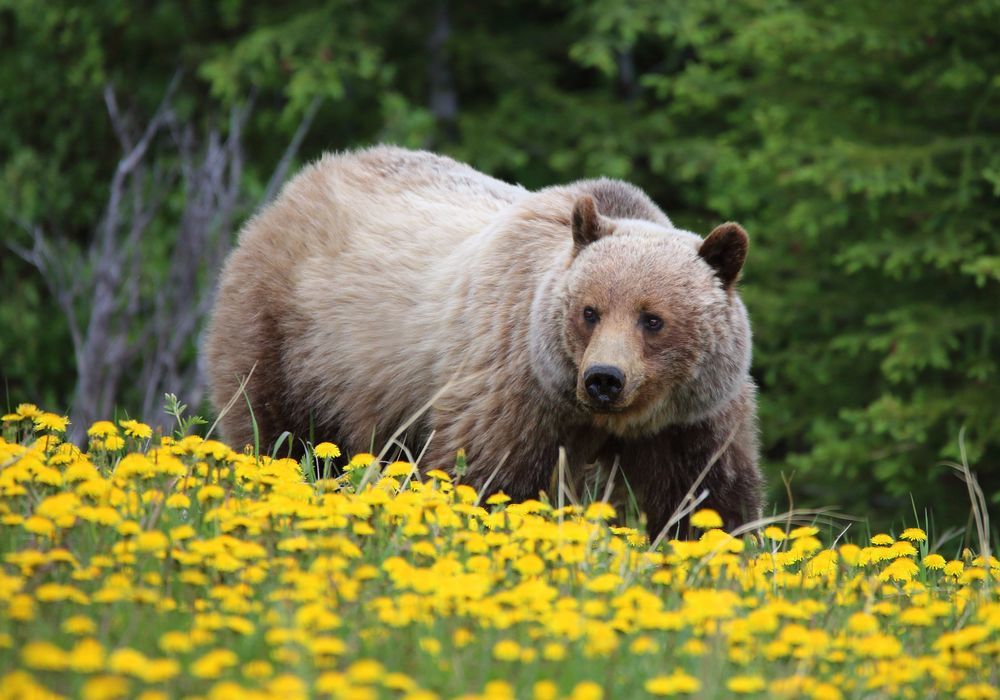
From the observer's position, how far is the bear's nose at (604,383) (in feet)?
15.8

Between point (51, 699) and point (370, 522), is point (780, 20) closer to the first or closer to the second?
point (370, 522)

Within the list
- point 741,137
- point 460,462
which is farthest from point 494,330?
point 741,137

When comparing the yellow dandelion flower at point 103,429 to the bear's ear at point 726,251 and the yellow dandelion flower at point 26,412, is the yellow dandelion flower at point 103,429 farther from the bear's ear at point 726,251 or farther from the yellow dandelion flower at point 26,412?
the bear's ear at point 726,251

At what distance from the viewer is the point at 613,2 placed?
14.2 metres

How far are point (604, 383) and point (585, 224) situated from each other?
31.5 inches

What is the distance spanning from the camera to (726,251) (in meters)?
5.34

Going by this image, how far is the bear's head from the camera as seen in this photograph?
5.04 metres

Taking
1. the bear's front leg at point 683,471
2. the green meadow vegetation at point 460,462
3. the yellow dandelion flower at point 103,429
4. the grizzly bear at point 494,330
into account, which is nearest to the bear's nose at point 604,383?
the grizzly bear at point 494,330

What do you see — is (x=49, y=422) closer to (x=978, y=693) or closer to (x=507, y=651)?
(x=507, y=651)

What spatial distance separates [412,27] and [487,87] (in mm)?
1416

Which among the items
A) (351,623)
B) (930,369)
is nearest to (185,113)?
(930,369)

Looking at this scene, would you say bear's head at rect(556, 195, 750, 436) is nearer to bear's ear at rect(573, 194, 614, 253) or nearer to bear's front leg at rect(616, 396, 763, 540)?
bear's ear at rect(573, 194, 614, 253)

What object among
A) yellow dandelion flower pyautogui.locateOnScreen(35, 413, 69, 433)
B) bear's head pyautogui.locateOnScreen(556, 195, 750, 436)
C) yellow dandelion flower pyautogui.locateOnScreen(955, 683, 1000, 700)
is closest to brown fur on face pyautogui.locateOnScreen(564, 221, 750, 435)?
bear's head pyautogui.locateOnScreen(556, 195, 750, 436)

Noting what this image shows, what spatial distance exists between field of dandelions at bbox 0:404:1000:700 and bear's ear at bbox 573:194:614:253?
157 cm
